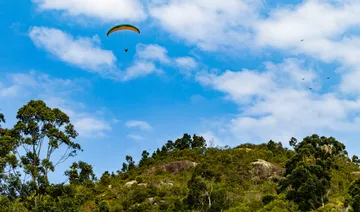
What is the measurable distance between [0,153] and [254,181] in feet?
190

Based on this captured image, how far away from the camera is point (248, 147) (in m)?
101

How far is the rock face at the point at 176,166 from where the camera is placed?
83.0 meters

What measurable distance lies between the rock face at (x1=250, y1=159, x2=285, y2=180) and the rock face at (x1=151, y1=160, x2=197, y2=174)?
12.2 meters

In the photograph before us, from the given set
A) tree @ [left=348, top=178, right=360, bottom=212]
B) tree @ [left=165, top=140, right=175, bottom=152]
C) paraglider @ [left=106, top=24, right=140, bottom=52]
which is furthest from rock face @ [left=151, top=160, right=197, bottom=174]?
paraglider @ [left=106, top=24, right=140, bottom=52]

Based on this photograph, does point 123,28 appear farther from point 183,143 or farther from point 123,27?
point 183,143

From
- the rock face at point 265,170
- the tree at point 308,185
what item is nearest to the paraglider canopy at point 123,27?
the tree at point 308,185

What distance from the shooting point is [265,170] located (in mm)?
77938

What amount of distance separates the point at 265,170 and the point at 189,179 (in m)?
14.9

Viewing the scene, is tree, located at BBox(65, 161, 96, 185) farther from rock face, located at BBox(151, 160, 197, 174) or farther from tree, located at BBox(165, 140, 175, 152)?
tree, located at BBox(165, 140, 175, 152)

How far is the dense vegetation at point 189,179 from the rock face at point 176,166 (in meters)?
0.19

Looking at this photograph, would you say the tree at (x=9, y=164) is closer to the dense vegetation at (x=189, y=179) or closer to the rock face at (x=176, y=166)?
the dense vegetation at (x=189, y=179)

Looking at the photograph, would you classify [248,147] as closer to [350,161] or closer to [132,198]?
[350,161]

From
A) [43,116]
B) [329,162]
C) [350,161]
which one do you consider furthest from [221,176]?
[43,116]

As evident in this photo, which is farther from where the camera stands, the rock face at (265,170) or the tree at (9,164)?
the rock face at (265,170)
